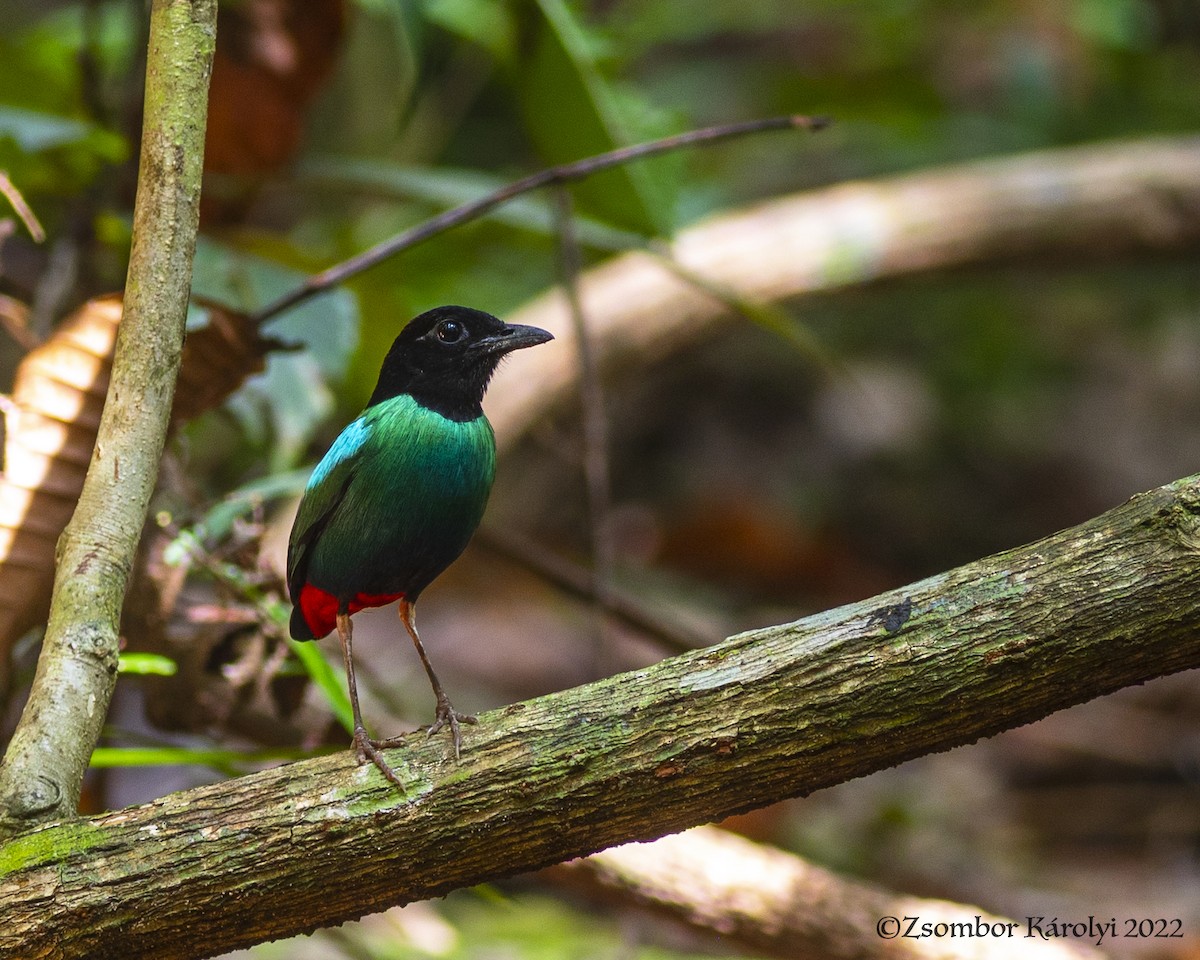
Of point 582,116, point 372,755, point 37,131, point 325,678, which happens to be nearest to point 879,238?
point 582,116

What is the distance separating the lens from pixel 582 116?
13.2 feet

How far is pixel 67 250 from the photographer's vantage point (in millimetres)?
3984

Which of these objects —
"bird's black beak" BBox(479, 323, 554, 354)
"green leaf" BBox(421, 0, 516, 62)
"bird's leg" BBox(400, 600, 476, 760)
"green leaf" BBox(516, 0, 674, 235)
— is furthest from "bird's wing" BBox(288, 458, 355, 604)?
"green leaf" BBox(421, 0, 516, 62)

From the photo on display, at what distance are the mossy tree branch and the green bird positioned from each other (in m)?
0.31

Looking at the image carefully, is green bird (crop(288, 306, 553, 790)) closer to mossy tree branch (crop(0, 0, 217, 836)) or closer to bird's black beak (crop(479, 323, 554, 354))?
bird's black beak (crop(479, 323, 554, 354))

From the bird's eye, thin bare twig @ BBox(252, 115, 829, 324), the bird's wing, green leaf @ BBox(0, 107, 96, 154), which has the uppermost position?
green leaf @ BBox(0, 107, 96, 154)

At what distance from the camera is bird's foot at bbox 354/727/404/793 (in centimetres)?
201

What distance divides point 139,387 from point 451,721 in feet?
2.61

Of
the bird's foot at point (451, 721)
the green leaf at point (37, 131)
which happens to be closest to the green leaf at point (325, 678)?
the bird's foot at point (451, 721)

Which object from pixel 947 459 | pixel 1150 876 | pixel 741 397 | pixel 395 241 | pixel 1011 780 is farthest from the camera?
pixel 741 397

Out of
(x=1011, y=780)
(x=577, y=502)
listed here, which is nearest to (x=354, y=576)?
(x=1011, y=780)

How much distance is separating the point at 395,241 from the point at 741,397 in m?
6.29

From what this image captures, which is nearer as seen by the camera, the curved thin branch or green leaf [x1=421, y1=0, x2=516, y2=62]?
green leaf [x1=421, y1=0, x2=516, y2=62]

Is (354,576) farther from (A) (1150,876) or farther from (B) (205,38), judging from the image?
(A) (1150,876)
